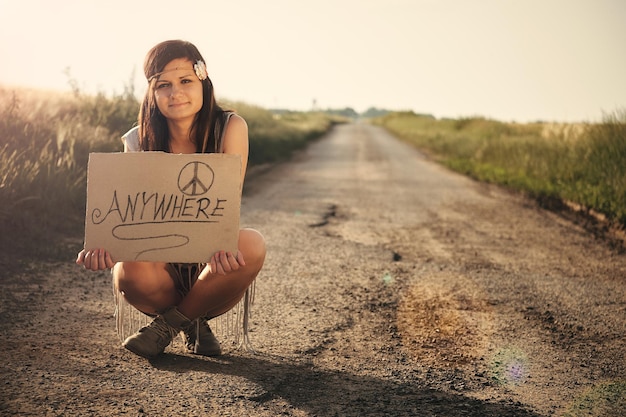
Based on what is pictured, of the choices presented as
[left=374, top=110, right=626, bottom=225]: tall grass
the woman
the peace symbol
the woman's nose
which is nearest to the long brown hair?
the woman

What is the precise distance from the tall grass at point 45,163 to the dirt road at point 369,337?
2.63ft

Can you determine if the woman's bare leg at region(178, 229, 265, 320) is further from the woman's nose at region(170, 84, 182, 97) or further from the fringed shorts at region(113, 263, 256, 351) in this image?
the woman's nose at region(170, 84, 182, 97)

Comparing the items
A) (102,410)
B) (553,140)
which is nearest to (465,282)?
(102,410)

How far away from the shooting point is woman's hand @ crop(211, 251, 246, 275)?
3004 mm

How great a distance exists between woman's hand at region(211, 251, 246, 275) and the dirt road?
465mm

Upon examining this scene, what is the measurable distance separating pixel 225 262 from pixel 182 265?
1.36 ft

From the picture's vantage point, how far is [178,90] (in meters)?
3.13

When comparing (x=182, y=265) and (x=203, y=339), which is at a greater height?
(x=182, y=265)

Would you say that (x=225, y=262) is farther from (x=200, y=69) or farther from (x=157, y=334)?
(x=200, y=69)

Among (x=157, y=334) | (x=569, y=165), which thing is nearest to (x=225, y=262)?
(x=157, y=334)

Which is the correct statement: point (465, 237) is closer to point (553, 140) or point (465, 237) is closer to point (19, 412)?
point (19, 412)

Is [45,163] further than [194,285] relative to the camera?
Yes

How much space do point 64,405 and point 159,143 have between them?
1225 mm

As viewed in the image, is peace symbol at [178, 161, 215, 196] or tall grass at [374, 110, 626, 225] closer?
peace symbol at [178, 161, 215, 196]
